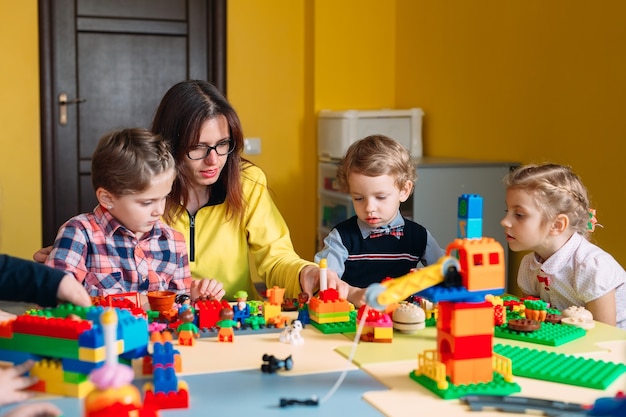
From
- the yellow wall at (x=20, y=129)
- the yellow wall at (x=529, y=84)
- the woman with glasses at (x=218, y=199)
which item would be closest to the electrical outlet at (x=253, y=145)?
the yellow wall at (x=529, y=84)

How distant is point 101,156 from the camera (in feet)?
6.21

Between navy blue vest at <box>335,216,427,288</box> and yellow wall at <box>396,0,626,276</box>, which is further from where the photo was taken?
yellow wall at <box>396,0,626,276</box>

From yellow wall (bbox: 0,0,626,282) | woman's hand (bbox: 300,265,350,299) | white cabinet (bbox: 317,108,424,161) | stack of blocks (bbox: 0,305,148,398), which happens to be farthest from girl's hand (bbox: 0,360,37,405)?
white cabinet (bbox: 317,108,424,161)

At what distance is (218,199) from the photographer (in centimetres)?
216

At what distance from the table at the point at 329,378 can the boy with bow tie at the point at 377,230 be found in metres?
0.68

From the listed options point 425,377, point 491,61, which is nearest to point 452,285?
point 425,377

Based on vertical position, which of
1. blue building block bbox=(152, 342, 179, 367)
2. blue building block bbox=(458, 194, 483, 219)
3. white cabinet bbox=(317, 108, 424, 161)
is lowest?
blue building block bbox=(152, 342, 179, 367)

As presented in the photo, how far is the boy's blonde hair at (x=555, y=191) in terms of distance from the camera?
6.31ft

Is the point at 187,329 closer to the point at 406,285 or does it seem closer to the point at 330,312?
the point at 330,312

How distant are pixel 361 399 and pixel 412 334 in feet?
1.26

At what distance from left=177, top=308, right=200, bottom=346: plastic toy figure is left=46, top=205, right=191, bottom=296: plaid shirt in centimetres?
41

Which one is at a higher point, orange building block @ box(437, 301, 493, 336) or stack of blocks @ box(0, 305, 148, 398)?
orange building block @ box(437, 301, 493, 336)

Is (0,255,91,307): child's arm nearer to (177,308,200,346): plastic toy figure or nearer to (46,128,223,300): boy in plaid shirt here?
(177,308,200,346): plastic toy figure

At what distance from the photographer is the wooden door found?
4.41 metres
